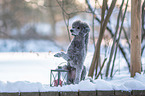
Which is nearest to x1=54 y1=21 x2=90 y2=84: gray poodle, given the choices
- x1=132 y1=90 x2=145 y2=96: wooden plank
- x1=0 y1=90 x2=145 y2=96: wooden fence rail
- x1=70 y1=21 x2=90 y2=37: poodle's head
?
x1=70 y1=21 x2=90 y2=37: poodle's head

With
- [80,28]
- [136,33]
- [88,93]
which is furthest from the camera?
[136,33]

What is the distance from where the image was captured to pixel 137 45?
251cm

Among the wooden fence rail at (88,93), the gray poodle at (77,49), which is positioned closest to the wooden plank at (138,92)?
the wooden fence rail at (88,93)

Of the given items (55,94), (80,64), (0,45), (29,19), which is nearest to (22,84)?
(55,94)

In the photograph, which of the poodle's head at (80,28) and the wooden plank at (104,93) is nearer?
the wooden plank at (104,93)

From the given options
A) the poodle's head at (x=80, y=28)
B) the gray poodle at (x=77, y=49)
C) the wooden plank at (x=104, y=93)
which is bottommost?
the wooden plank at (x=104, y=93)

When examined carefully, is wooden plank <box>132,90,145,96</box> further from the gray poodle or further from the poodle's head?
the poodle's head

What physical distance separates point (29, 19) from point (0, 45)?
271 cm

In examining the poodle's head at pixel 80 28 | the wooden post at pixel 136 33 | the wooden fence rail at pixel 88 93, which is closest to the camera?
the wooden fence rail at pixel 88 93

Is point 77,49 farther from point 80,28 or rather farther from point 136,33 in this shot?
point 136,33

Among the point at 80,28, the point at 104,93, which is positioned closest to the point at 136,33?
the point at 80,28

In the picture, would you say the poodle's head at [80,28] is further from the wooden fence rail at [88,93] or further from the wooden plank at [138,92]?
the wooden plank at [138,92]

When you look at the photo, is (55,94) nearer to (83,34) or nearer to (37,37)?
(83,34)

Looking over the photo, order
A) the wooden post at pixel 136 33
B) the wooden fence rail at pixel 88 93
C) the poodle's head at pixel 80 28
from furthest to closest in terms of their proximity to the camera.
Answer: the wooden post at pixel 136 33
the poodle's head at pixel 80 28
the wooden fence rail at pixel 88 93
